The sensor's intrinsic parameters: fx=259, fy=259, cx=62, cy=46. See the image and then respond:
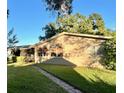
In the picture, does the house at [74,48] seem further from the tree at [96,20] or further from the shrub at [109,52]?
the tree at [96,20]

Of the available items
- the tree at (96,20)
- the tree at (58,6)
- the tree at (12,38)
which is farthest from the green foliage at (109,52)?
the tree at (12,38)

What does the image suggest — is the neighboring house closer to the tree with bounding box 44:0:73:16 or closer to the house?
the house

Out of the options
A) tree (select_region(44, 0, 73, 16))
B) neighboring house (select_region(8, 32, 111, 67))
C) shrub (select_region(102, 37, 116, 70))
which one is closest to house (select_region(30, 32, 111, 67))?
neighboring house (select_region(8, 32, 111, 67))

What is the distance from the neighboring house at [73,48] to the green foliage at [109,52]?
0.20 metres

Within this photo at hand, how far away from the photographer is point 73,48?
31.7 ft

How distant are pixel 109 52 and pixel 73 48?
1349mm

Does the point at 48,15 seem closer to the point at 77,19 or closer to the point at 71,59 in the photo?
the point at 77,19

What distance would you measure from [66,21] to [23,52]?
127 inches

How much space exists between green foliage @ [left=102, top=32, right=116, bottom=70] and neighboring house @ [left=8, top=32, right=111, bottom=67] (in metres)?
0.20

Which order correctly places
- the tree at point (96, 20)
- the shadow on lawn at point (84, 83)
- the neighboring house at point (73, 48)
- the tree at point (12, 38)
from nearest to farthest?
the shadow on lawn at point (84, 83), the tree at point (96, 20), the tree at point (12, 38), the neighboring house at point (73, 48)

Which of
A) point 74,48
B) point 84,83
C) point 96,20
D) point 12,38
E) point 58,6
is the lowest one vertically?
point 84,83

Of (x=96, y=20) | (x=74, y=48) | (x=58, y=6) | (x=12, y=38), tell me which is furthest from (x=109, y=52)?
(x=58, y=6)

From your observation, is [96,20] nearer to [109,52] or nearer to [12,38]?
[109,52]

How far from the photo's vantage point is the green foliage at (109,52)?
340 inches
